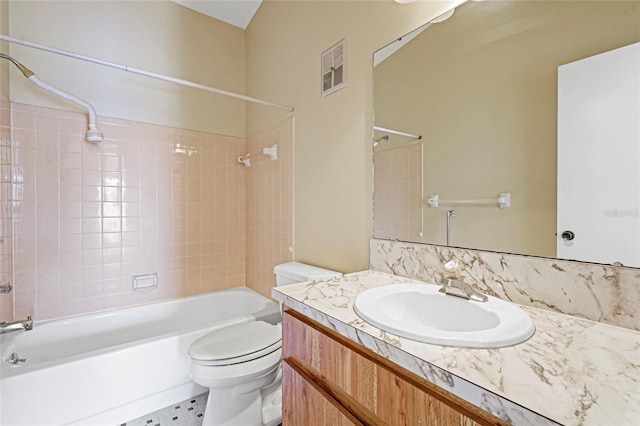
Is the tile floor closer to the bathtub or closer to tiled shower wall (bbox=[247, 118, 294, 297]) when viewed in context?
the bathtub

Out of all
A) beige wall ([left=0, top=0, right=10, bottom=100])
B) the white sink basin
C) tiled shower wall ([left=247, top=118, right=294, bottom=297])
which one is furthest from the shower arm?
the white sink basin

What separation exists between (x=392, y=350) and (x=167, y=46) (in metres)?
2.69

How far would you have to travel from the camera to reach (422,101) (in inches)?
47.3

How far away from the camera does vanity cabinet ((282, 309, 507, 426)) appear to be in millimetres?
522

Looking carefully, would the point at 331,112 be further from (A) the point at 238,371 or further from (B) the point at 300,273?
(A) the point at 238,371

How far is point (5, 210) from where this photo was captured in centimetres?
165

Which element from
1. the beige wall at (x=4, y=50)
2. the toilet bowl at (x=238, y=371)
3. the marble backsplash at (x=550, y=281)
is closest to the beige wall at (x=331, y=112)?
the marble backsplash at (x=550, y=281)

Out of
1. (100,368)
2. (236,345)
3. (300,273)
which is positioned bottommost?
(100,368)

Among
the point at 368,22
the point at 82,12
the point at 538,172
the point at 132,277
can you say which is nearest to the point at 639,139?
the point at 538,172

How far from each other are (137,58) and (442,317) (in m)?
2.63

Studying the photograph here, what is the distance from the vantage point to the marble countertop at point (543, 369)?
0.41 metres

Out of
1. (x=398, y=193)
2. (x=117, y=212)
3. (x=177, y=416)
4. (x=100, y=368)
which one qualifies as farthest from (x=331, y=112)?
(x=177, y=416)

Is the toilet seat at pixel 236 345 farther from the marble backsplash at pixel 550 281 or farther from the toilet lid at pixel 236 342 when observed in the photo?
the marble backsplash at pixel 550 281

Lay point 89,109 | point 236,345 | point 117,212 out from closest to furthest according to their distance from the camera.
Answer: point 236,345
point 89,109
point 117,212
